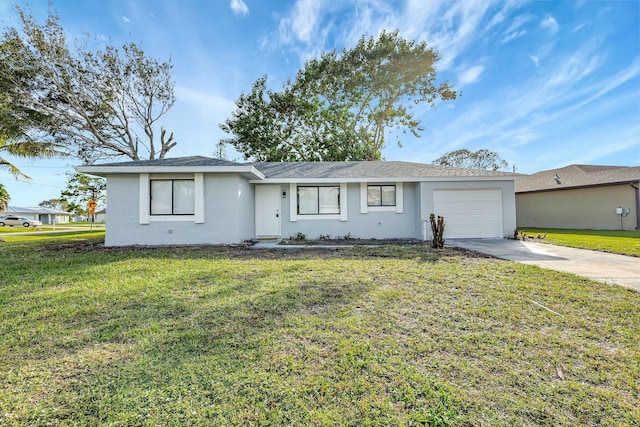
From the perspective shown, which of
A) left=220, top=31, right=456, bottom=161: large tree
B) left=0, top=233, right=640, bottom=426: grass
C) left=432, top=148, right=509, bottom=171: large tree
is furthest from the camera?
left=432, top=148, right=509, bottom=171: large tree

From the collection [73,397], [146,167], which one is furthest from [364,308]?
[146,167]

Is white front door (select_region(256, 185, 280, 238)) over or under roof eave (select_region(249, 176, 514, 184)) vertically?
under

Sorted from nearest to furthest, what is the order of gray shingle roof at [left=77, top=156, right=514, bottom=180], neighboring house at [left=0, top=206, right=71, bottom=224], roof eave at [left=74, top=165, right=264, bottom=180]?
roof eave at [left=74, top=165, right=264, bottom=180] → gray shingle roof at [left=77, top=156, right=514, bottom=180] → neighboring house at [left=0, top=206, right=71, bottom=224]

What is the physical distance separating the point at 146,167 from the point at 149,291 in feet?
20.3

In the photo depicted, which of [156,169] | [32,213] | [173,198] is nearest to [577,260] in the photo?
[173,198]

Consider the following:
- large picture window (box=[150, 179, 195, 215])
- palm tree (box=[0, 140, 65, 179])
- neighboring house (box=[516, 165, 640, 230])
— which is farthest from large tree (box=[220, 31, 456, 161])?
large picture window (box=[150, 179, 195, 215])

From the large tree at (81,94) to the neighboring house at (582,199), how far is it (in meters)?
25.7

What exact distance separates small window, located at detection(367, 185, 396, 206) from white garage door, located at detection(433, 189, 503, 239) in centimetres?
193

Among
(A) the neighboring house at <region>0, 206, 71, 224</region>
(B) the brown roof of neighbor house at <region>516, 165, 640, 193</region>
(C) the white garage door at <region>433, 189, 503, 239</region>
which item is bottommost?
(C) the white garage door at <region>433, 189, 503, 239</region>

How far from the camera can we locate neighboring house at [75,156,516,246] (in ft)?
31.6

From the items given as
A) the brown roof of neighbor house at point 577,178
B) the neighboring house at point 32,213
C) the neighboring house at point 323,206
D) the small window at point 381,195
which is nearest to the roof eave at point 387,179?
the neighboring house at point 323,206

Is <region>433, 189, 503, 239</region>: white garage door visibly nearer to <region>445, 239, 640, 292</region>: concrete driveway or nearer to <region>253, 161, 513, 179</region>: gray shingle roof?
<region>253, 161, 513, 179</region>: gray shingle roof

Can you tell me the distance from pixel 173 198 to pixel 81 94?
14.7 meters

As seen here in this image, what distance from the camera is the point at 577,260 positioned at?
6.73 m
